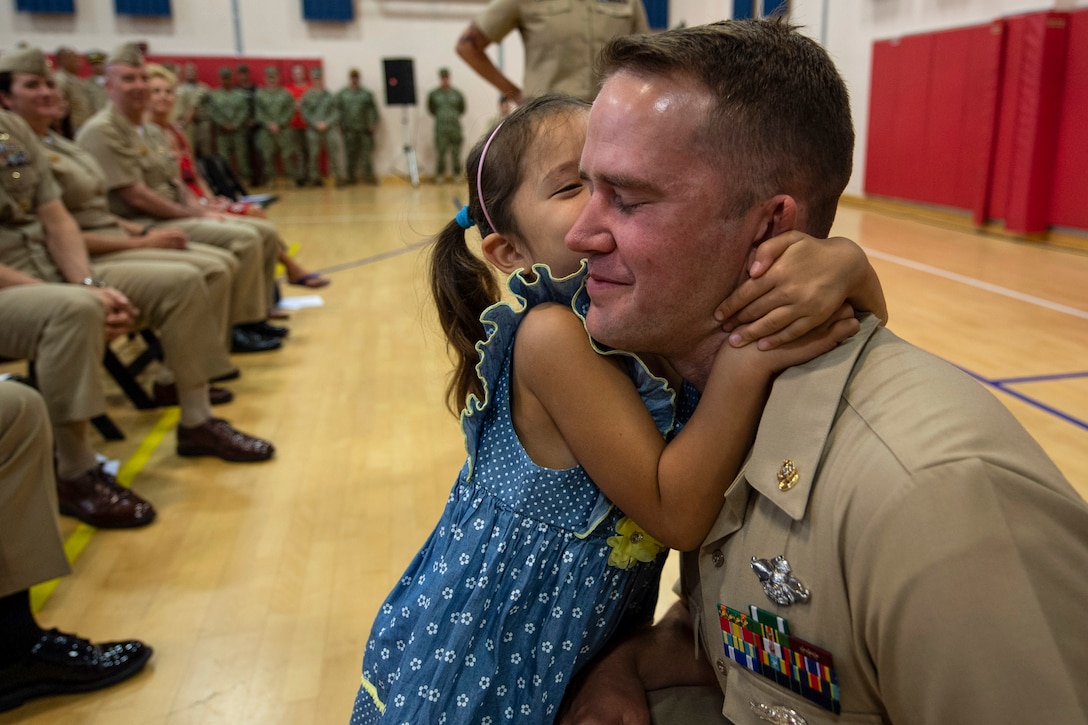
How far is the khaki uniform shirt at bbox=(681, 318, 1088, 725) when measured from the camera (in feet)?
2.18

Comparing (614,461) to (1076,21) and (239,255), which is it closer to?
(239,255)

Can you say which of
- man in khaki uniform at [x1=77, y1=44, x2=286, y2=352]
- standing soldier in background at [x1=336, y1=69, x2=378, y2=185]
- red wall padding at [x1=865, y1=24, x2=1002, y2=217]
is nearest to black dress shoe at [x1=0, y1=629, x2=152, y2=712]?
man in khaki uniform at [x1=77, y1=44, x2=286, y2=352]

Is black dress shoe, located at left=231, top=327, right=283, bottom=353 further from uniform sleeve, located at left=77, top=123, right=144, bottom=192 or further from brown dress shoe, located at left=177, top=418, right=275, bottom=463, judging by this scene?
brown dress shoe, located at left=177, top=418, right=275, bottom=463

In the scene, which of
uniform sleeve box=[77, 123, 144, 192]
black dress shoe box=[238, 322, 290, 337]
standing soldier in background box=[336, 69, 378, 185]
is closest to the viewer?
uniform sleeve box=[77, 123, 144, 192]

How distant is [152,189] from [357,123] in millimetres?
10929

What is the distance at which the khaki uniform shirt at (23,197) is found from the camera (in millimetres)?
2988

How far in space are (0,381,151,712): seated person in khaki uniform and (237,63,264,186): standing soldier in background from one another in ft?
45.1

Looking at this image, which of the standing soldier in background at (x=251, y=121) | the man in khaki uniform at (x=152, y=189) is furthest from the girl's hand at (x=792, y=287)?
the standing soldier in background at (x=251, y=121)

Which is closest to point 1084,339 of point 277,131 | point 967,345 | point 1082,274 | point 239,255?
point 967,345

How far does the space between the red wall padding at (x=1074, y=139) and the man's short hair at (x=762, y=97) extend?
7.31 m

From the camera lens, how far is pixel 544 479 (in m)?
1.13

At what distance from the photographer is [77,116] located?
333 inches

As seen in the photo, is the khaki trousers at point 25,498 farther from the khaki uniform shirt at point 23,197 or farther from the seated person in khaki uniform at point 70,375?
the khaki uniform shirt at point 23,197

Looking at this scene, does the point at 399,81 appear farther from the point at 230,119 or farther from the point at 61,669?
the point at 61,669
